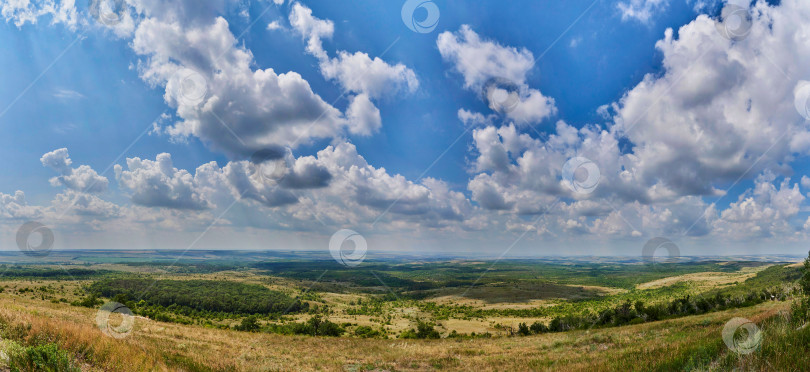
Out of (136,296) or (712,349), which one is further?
(136,296)

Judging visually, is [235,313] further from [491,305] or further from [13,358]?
[13,358]

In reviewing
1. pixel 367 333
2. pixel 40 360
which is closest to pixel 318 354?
pixel 40 360

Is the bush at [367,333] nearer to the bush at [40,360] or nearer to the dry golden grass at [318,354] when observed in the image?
the dry golden grass at [318,354]

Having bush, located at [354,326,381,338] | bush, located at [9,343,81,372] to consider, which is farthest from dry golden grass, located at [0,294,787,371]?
bush, located at [354,326,381,338]

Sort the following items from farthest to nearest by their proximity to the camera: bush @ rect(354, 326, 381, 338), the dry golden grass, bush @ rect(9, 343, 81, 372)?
bush @ rect(354, 326, 381, 338) → the dry golden grass → bush @ rect(9, 343, 81, 372)

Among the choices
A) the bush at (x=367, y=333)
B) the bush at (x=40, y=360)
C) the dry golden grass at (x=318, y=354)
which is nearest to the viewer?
the bush at (x=40, y=360)

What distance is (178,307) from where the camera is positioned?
128000 millimetres

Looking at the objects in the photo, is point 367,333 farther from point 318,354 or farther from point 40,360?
point 40,360

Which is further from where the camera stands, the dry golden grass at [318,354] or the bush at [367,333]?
the bush at [367,333]

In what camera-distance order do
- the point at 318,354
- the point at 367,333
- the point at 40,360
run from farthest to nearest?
the point at 367,333 → the point at 318,354 → the point at 40,360

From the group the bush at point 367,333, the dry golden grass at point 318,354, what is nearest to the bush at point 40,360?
the dry golden grass at point 318,354

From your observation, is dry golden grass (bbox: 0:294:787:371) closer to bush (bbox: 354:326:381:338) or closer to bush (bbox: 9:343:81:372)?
bush (bbox: 9:343:81:372)

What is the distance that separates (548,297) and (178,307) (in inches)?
6723

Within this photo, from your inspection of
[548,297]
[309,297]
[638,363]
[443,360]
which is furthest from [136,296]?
[548,297]
